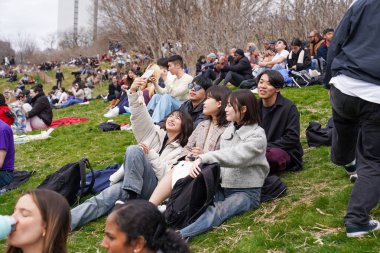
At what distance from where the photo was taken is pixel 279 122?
6043mm

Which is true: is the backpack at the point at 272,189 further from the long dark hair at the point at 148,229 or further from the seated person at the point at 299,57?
the seated person at the point at 299,57

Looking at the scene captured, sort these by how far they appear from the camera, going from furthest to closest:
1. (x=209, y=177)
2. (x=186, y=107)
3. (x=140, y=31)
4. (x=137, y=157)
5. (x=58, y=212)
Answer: (x=140, y=31) < (x=186, y=107) < (x=137, y=157) < (x=209, y=177) < (x=58, y=212)

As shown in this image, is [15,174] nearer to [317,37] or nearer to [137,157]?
[137,157]

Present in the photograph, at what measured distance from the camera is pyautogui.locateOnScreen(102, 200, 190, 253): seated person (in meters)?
2.74

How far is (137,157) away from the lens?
541 cm

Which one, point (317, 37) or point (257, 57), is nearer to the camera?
point (317, 37)

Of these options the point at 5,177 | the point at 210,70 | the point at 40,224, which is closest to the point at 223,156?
the point at 40,224

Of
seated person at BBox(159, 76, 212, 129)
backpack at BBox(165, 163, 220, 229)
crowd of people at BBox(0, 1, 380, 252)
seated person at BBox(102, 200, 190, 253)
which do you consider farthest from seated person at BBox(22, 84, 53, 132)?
seated person at BBox(102, 200, 190, 253)

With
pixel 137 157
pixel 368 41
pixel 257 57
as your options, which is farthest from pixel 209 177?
pixel 257 57

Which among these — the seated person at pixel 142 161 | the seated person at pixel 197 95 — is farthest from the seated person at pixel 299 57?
the seated person at pixel 142 161

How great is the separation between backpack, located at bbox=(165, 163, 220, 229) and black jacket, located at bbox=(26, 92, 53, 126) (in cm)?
886

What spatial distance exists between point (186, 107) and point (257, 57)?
961cm

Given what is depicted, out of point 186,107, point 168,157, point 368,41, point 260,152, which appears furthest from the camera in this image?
point 186,107

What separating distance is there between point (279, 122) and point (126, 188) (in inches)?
81.7
